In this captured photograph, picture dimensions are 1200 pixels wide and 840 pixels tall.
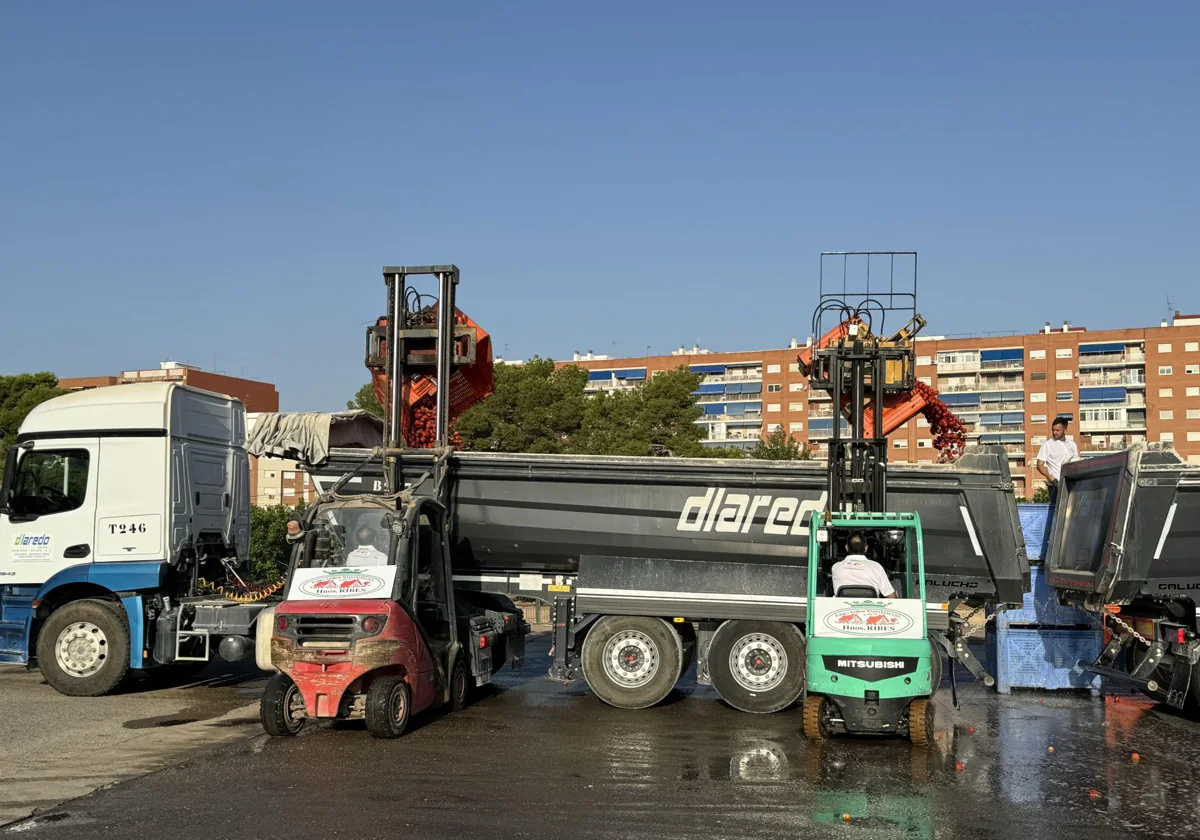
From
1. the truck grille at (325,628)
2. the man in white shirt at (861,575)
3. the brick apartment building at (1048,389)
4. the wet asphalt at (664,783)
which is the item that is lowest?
the wet asphalt at (664,783)

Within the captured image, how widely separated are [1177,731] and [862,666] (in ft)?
13.0

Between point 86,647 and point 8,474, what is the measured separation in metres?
2.45

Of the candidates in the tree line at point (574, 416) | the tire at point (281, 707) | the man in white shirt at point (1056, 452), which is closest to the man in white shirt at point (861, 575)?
the man in white shirt at point (1056, 452)

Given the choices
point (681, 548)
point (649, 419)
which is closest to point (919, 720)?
point (681, 548)

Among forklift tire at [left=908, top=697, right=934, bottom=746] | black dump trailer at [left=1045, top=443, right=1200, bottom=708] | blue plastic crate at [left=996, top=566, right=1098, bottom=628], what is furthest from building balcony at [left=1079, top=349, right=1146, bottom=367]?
forklift tire at [left=908, top=697, right=934, bottom=746]

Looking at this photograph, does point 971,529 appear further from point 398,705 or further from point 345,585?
point 345,585

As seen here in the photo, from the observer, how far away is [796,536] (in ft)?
43.5

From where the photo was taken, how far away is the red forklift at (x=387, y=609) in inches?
427

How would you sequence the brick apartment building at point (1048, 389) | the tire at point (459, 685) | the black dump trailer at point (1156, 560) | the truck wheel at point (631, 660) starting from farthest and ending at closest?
the brick apartment building at point (1048, 389) < the truck wheel at point (631, 660) < the tire at point (459, 685) < the black dump trailer at point (1156, 560)

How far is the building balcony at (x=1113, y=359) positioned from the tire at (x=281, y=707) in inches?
4169

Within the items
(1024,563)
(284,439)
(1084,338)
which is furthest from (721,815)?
(1084,338)

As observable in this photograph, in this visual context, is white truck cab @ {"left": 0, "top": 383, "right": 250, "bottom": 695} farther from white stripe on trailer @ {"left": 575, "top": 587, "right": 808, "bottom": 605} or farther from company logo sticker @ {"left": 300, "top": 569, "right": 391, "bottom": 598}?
white stripe on trailer @ {"left": 575, "top": 587, "right": 808, "bottom": 605}

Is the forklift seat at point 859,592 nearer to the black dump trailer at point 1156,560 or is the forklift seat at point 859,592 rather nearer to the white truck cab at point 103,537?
the black dump trailer at point 1156,560

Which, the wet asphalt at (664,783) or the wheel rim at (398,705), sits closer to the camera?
the wet asphalt at (664,783)
